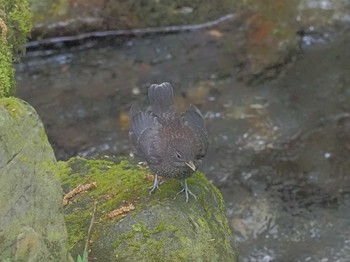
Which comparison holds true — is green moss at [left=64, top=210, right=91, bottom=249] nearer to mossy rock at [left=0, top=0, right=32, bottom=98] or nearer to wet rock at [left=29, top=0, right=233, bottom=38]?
mossy rock at [left=0, top=0, right=32, bottom=98]

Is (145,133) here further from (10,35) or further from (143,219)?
(10,35)

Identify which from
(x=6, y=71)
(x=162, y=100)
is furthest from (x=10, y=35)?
(x=162, y=100)

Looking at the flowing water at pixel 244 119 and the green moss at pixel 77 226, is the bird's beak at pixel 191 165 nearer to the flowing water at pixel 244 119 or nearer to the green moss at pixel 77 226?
the green moss at pixel 77 226

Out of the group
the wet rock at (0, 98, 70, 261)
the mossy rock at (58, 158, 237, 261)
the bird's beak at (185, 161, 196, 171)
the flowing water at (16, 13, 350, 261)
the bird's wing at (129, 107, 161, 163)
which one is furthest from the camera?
the flowing water at (16, 13, 350, 261)

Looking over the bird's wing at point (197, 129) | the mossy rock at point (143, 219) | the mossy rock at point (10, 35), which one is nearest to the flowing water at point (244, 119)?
the bird's wing at point (197, 129)

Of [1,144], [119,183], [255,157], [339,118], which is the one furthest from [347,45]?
[1,144]

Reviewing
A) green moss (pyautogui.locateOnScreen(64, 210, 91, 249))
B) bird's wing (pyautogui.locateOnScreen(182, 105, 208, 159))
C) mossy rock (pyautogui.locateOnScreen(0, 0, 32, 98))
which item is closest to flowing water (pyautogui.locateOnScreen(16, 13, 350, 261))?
bird's wing (pyautogui.locateOnScreen(182, 105, 208, 159))
